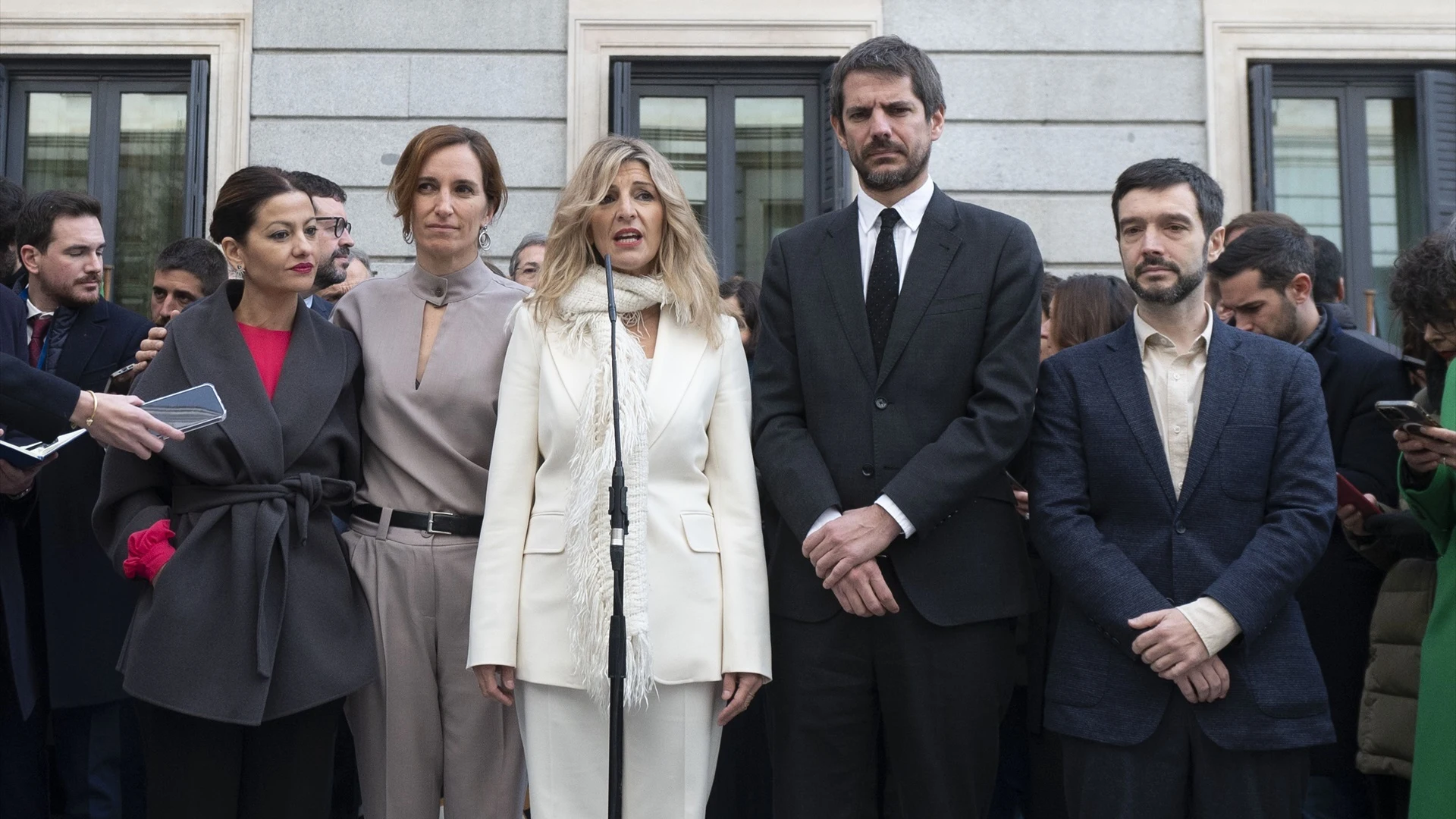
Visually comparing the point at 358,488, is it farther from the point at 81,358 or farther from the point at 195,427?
the point at 81,358

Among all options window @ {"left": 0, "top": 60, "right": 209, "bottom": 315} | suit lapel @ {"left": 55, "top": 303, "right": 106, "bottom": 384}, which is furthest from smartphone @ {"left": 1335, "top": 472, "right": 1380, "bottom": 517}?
window @ {"left": 0, "top": 60, "right": 209, "bottom": 315}

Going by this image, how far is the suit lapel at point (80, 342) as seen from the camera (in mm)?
4695

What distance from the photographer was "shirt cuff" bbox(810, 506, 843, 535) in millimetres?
3219

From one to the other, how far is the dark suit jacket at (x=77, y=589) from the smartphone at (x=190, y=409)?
4.42ft

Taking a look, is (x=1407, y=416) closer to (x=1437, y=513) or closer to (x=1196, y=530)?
(x=1437, y=513)

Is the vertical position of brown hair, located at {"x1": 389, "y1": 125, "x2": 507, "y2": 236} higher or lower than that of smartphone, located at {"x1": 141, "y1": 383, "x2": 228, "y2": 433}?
A: higher

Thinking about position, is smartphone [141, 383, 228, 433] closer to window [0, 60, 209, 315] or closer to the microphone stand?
the microphone stand

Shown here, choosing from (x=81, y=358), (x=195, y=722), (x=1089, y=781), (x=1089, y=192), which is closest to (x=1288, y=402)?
(x=1089, y=781)

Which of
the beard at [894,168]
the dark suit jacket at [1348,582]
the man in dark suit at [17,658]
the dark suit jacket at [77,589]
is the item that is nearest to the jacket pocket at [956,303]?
the beard at [894,168]

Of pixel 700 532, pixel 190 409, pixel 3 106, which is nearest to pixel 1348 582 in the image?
pixel 700 532

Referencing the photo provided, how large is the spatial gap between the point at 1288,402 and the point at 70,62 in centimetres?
816

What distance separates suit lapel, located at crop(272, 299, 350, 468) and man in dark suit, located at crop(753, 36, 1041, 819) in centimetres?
109

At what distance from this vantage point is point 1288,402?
3428mm

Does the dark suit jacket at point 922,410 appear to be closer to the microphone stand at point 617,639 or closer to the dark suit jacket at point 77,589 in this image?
the microphone stand at point 617,639
